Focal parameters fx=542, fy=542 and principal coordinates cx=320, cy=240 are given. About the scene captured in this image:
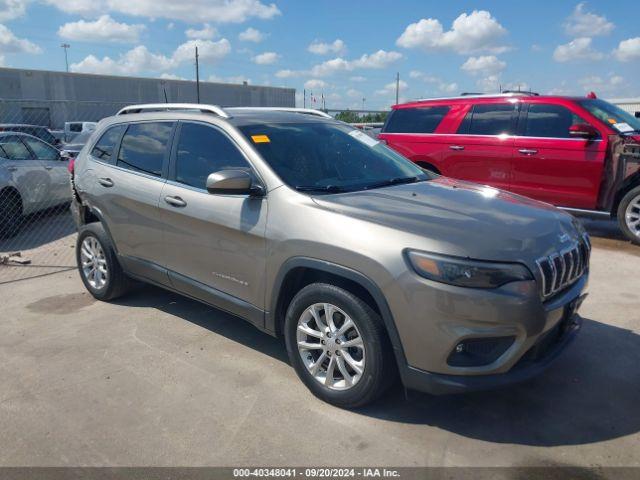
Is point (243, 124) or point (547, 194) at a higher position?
point (243, 124)

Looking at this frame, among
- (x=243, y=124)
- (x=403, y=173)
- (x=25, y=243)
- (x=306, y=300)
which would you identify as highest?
(x=243, y=124)

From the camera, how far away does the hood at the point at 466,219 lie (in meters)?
2.87

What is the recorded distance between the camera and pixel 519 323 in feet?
9.18

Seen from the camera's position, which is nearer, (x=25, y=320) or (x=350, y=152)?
(x=350, y=152)

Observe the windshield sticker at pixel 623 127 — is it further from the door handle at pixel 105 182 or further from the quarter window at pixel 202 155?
the door handle at pixel 105 182

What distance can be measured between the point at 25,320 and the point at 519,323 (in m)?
4.27

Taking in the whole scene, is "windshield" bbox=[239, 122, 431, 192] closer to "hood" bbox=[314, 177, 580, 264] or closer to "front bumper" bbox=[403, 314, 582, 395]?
"hood" bbox=[314, 177, 580, 264]

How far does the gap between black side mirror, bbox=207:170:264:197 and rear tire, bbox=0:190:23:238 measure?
19.0 feet

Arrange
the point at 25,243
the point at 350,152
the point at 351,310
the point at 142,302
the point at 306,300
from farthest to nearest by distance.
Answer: the point at 25,243 → the point at 142,302 → the point at 350,152 → the point at 306,300 → the point at 351,310

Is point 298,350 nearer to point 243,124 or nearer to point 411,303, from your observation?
point 411,303

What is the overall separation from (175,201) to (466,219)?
2.20m

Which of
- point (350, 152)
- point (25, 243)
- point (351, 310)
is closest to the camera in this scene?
point (351, 310)

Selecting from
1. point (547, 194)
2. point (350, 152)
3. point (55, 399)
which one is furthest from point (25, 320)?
point (547, 194)

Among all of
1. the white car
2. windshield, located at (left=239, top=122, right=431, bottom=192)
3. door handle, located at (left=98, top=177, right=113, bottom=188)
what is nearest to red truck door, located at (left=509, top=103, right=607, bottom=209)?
windshield, located at (left=239, top=122, right=431, bottom=192)
